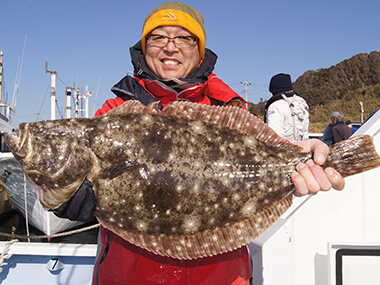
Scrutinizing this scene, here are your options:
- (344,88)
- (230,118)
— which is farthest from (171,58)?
(344,88)

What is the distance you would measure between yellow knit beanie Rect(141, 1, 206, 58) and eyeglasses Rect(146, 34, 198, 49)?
0.06 m

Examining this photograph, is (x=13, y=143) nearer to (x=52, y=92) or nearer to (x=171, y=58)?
(x=171, y=58)

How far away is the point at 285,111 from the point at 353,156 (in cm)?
343

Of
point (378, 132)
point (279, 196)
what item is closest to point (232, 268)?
point (279, 196)

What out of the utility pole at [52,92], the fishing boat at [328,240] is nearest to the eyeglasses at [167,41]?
the fishing boat at [328,240]

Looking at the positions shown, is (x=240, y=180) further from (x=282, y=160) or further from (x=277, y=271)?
(x=277, y=271)

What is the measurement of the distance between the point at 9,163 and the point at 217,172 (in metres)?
9.36

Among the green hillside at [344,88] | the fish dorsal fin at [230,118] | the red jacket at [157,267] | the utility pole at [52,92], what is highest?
the green hillside at [344,88]

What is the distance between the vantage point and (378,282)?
8.03 ft

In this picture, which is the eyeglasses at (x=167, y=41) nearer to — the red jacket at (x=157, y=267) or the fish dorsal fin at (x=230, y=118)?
the fish dorsal fin at (x=230, y=118)

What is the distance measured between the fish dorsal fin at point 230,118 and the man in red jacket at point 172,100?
272mm

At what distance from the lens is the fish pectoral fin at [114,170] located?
1732 millimetres

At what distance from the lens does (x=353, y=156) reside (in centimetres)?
192

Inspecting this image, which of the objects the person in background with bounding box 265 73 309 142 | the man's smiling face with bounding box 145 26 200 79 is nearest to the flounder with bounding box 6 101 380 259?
the man's smiling face with bounding box 145 26 200 79
